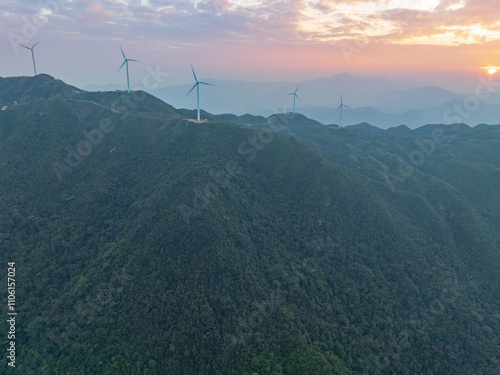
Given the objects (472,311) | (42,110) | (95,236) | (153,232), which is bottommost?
(472,311)

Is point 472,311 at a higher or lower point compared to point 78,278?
lower

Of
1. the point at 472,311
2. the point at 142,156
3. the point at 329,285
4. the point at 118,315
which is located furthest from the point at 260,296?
the point at 142,156

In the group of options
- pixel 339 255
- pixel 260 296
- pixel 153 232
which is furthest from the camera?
pixel 339 255

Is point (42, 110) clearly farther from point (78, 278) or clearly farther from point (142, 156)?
point (78, 278)

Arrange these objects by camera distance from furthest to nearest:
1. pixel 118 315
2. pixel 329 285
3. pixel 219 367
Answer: pixel 329 285
pixel 118 315
pixel 219 367

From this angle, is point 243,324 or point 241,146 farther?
point 241,146

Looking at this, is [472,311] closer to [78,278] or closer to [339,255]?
[339,255]

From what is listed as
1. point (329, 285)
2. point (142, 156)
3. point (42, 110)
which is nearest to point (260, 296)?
point (329, 285)
